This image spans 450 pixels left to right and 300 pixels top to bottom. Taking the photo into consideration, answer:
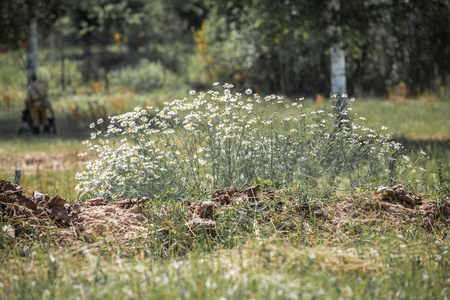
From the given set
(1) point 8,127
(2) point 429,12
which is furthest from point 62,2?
(2) point 429,12

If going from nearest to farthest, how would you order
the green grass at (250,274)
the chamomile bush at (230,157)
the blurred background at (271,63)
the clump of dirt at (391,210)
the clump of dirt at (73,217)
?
the green grass at (250,274) < the clump of dirt at (73,217) < the clump of dirt at (391,210) < the chamomile bush at (230,157) < the blurred background at (271,63)

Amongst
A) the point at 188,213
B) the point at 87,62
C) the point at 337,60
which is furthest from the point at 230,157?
the point at 87,62

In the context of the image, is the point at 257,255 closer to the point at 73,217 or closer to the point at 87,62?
the point at 73,217

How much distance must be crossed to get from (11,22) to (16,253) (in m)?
12.9

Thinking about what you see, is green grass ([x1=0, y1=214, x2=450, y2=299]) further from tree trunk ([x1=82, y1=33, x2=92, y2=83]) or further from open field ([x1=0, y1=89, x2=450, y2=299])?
tree trunk ([x1=82, y1=33, x2=92, y2=83])

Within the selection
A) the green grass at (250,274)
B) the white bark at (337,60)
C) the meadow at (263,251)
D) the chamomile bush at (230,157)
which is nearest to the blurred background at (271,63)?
the white bark at (337,60)

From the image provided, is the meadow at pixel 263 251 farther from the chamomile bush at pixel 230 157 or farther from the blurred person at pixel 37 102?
the blurred person at pixel 37 102

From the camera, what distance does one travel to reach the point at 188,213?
4227 millimetres

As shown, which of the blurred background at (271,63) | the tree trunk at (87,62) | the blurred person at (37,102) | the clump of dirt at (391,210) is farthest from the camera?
the tree trunk at (87,62)

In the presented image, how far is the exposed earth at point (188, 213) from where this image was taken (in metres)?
4.00

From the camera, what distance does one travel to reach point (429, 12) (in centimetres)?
1053

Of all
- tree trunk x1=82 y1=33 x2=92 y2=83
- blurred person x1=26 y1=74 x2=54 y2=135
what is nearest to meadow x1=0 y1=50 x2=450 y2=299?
blurred person x1=26 y1=74 x2=54 y2=135

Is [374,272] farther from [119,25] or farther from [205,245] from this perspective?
[119,25]

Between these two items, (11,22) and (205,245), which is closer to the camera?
(205,245)
